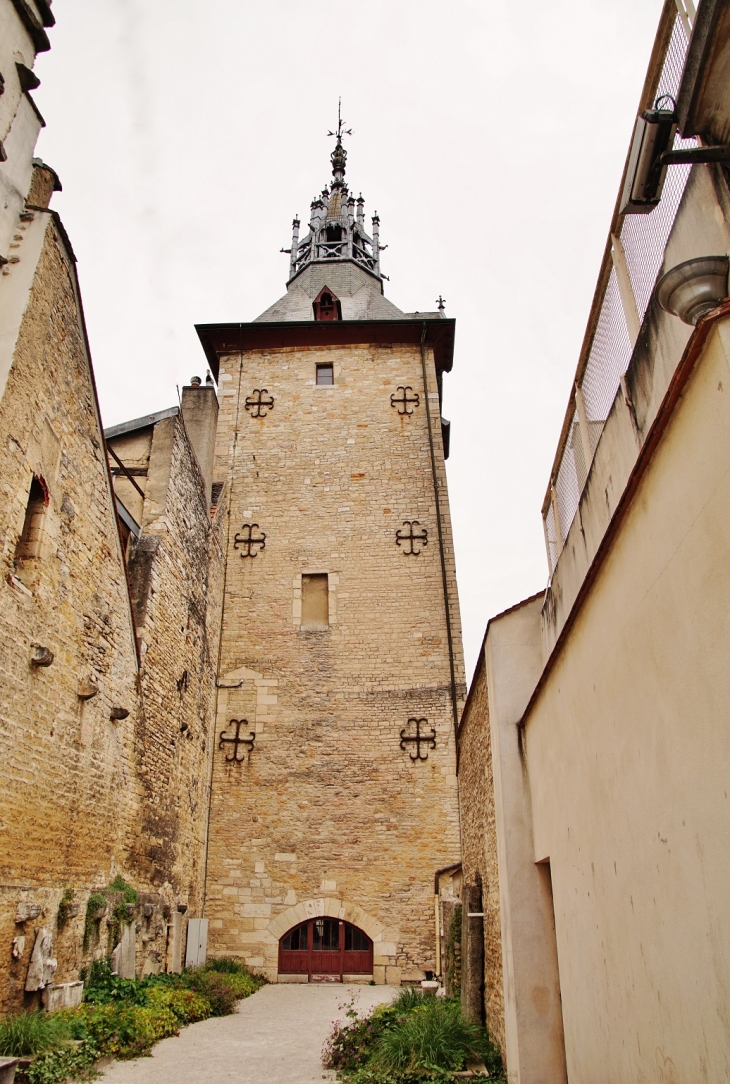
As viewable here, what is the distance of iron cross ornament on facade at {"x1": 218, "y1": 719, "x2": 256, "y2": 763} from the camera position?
11344mm

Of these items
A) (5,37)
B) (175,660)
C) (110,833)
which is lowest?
(110,833)

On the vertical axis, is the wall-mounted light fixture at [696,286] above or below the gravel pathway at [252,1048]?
above

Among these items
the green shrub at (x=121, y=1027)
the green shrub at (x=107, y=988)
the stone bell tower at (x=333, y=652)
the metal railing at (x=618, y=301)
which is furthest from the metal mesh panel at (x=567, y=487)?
the stone bell tower at (x=333, y=652)

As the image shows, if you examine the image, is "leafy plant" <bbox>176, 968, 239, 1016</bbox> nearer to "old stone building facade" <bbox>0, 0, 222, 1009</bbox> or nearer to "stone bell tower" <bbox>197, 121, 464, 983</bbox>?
"old stone building facade" <bbox>0, 0, 222, 1009</bbox>

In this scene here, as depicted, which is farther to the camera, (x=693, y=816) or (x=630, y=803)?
(x=630, y=803)

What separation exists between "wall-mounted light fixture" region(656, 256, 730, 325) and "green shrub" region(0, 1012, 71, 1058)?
5.93m

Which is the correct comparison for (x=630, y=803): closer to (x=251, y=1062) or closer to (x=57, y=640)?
(x=251, y=1062)

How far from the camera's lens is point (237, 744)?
1141cm

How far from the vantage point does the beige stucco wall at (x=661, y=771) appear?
224cm

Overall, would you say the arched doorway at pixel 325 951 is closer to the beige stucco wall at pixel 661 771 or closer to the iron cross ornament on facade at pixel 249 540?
the iron cross ornament on facade at pixel 249 540

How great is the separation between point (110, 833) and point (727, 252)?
721 centimetres

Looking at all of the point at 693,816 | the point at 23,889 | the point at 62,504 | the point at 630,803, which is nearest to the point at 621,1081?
the point at 630,803

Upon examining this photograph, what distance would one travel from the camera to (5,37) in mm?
6734

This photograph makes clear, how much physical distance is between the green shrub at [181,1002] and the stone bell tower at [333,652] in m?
2.63
